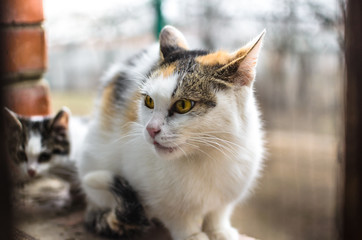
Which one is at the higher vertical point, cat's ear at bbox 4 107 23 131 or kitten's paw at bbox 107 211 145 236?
cat's ear at bbox 4 107 23 131

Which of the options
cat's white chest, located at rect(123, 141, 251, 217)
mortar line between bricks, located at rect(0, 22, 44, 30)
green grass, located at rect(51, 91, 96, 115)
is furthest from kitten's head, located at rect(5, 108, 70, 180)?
green grass, located at rect(51, 91, 96, 115)

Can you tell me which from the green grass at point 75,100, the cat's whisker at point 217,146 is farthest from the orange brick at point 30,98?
the green grass at point 75,100

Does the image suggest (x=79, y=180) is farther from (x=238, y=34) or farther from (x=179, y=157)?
(x=238, y=34)

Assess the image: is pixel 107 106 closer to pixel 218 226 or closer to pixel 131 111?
pixel 131 111

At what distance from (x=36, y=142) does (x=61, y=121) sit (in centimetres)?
15

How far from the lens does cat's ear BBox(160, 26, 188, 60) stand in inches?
48.2

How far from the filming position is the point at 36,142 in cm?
155

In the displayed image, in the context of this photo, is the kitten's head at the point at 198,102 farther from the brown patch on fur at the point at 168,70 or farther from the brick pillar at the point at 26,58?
the brick pillar at the point at 26,58

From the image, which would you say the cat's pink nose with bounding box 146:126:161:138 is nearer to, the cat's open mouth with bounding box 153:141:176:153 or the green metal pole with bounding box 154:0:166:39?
the cat's open mouth with bounding box 153:141:176:153

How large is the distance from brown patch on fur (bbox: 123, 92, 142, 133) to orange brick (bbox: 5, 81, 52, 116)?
0.54 m

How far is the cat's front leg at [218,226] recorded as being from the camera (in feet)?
4.21

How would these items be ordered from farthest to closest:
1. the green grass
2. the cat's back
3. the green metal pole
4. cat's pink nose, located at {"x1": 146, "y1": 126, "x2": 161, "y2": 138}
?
the green grass, the green metal pole, the cat's back, cat's pink nose, located at {"x1": 146, "y1": 126, "x2": 161, "y2": 138}

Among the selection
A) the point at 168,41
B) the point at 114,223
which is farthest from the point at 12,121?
the point at 168,41

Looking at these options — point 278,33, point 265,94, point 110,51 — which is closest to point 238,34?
point 278,33
